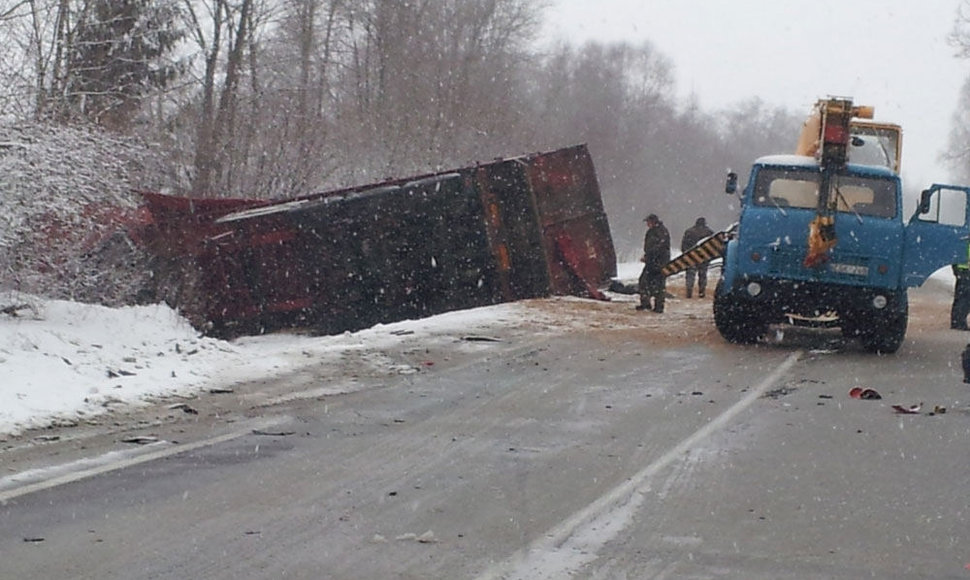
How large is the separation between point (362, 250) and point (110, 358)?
6.97 meters

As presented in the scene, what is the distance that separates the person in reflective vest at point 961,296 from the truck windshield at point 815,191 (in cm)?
384

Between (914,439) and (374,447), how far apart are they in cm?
417

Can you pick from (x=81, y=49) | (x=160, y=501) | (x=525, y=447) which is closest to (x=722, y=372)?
(x=525, y=447)

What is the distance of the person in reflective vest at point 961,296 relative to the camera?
62.8ft

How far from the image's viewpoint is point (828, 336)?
18.2 m

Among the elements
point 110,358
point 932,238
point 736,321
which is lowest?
point 110,358

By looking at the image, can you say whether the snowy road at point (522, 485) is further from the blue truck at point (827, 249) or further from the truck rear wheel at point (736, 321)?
the truck rear wheel at point (736, 321)

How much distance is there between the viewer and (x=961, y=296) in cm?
1956

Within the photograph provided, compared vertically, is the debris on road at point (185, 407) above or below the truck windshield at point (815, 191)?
below

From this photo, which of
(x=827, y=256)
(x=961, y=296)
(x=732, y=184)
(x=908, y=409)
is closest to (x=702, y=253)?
(x=961, y=296)

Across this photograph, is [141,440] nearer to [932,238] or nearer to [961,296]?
[932,238]

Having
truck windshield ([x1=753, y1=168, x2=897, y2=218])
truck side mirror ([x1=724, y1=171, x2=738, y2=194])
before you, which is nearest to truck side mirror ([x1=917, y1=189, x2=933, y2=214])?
truck windshield ([x1=753, y1=168, x2=897, y2=218])

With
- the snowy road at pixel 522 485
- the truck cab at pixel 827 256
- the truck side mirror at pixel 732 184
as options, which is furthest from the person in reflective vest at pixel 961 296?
the snowy road at pixel 522 485

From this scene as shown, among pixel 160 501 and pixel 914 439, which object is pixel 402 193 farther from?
pixel 160 501
